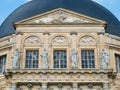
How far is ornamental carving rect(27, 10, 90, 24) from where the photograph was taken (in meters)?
34.3

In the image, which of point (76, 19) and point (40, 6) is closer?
point (76, 19)

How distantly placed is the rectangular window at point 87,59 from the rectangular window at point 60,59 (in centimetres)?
167

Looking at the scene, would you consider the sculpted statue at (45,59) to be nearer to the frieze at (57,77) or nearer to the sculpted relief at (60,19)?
the frieze at (57,77)

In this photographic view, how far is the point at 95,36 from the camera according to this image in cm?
3391

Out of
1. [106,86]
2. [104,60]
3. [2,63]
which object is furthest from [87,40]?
[2,63]

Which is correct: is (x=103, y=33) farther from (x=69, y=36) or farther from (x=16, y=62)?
(x=16, y=62)

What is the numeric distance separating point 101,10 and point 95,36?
6572mm

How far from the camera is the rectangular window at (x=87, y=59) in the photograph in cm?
3319

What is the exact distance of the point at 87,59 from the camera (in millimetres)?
33438

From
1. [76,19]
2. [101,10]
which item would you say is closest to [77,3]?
[101,10]

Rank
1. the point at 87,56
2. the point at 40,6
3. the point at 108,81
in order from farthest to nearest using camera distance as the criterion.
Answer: the point at 40,6 → the point at 87,56 → the point at 108,81

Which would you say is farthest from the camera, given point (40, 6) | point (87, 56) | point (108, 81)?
point (40, 6)

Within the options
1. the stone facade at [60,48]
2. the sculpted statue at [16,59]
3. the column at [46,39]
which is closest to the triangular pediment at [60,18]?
the stone facade at [60,48]

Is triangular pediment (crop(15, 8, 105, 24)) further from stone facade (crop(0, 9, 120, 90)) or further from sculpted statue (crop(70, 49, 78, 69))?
sculpted statue (crop(70, 49, 78, 69))
